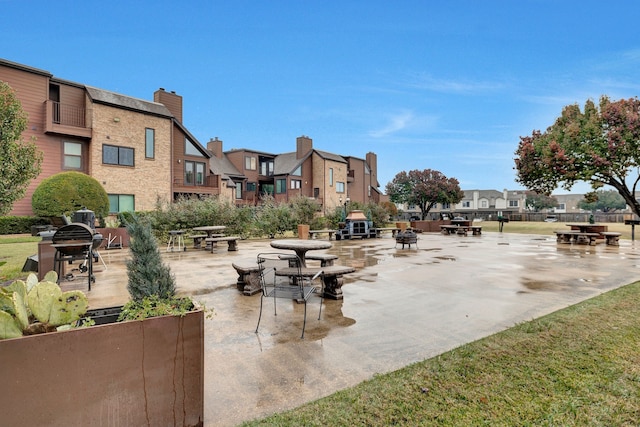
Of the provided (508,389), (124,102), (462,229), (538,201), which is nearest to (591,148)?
(462,229)

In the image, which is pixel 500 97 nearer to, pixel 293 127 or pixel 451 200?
pixel 293 127

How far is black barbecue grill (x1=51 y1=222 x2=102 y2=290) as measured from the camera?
651cm

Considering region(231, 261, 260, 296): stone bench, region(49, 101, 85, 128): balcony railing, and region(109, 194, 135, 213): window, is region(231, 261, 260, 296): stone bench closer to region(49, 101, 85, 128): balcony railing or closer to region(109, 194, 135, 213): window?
region(109, 194, 135, 213): window

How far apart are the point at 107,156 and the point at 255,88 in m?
19.5

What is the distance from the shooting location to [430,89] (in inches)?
1252

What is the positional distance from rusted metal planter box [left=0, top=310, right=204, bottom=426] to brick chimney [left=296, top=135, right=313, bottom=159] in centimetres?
3905

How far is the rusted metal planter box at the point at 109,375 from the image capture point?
1829mm

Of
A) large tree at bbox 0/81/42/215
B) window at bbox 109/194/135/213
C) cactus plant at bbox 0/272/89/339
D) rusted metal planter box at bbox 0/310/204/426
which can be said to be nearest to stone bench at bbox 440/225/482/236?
window at bbox 109/194/135/213

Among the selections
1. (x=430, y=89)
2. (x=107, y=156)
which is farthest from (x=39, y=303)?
(x=430, y=89)

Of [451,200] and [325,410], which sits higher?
[451,200]

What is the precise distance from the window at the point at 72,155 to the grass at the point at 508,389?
23400mm

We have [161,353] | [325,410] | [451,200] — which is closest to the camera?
[161,353]

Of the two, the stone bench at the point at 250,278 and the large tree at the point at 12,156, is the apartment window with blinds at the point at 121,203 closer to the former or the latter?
the large tree at the point at 12,156

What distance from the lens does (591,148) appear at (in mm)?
24375
